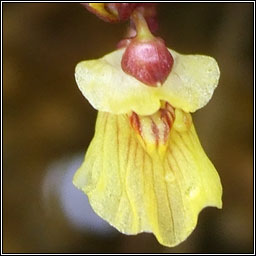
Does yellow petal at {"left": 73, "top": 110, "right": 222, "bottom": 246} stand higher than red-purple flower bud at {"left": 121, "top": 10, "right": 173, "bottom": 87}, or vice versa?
red-purple flower bud at {"left": 121, "top": 10, "right": 173, "bottom": 87}

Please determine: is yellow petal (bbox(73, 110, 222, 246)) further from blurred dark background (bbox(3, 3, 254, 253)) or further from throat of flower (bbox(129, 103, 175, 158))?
blurred dark background (bbox(3, 3, 254, 253))

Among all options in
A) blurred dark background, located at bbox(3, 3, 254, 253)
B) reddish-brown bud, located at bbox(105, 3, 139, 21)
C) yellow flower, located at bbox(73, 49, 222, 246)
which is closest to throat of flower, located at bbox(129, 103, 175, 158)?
yellow flower, located at bbox(73, 49, 222, 246)

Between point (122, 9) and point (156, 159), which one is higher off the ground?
point (122, 9)

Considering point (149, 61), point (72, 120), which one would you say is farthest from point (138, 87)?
point (72, 120)

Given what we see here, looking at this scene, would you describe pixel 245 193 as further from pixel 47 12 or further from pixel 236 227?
pixel 47 12

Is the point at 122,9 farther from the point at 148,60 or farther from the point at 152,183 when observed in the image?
the point at 152,183

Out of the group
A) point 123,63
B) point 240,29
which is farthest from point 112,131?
point 240,29

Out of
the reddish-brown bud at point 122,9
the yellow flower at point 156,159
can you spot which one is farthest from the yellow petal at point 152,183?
the reddish-brown bud at point 122,9
